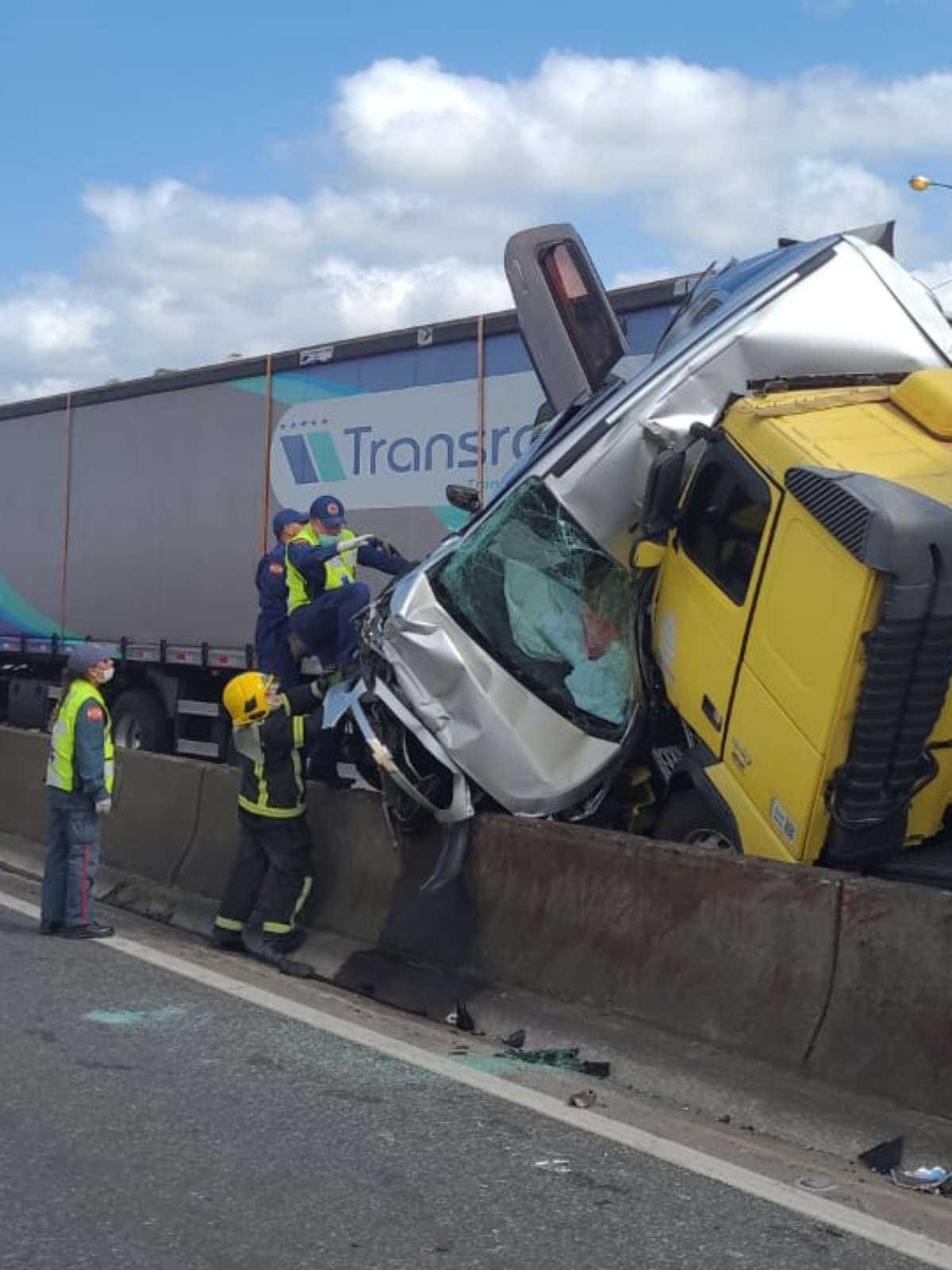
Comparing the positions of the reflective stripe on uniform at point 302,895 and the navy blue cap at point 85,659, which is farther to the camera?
the navy blue cap at point 85,659

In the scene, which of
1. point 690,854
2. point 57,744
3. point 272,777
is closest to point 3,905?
point 57,744

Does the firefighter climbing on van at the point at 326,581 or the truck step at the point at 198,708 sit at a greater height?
the firefighter climbing on van at the point at 326,581

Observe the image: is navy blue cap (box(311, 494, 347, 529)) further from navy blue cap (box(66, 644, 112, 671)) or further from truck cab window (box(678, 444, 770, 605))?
truck cab window (box(678, 444, 770, 605))

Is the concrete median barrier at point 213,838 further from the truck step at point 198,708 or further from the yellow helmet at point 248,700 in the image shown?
the truck step at point 198,708

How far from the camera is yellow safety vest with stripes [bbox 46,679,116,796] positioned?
27.6ft

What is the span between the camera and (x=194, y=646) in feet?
47.7

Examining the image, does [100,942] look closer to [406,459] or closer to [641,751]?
[641,751]

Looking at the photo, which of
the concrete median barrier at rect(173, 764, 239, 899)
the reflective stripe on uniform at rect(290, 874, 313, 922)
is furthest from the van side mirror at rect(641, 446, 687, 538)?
the concrete median barrier at rect(173, 764, 239, 899)

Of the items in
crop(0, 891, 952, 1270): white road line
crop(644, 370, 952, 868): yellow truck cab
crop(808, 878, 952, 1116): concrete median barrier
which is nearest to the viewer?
crop(0, 891, 952, 1270): white road line

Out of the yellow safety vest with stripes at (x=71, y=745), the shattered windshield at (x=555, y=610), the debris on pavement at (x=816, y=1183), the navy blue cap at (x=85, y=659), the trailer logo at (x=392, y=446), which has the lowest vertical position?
the debris on pavement at (x=816, y=1183)

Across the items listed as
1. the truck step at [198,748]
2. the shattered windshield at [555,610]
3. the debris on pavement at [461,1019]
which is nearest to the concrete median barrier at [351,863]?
the debris on pavement at [461,1019]

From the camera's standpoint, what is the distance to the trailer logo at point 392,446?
37.8 feet

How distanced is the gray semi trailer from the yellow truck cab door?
324cm

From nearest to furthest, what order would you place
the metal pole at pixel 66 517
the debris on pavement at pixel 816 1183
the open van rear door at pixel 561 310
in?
the debris on pavement at pixel 816 1183
the open van rear door at pixel 561 310
the metal pole at pixel 66 517
